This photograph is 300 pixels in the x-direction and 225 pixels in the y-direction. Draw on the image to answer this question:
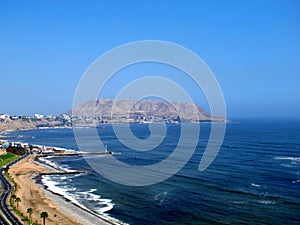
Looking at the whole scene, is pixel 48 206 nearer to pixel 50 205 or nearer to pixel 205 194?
pixel 50 205

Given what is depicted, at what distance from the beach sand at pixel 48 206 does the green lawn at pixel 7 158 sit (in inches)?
691

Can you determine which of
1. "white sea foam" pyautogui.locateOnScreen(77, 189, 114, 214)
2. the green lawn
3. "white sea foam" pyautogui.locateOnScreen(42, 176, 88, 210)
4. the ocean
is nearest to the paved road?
"white sea foam" pyautogui.locateOnScreen(42, 176, 88, 210)

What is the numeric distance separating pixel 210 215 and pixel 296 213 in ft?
28.2

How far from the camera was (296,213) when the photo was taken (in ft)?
124

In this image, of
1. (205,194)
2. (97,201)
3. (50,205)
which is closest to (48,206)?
(50,205)

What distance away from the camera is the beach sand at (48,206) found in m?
37.1

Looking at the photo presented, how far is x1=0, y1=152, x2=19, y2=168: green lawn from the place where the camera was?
78463mm

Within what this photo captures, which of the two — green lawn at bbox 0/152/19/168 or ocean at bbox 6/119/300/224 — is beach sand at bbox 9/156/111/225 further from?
green lawn at bbox 0/152/19/168

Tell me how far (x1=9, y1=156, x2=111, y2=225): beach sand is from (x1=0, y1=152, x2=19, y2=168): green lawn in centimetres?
1756

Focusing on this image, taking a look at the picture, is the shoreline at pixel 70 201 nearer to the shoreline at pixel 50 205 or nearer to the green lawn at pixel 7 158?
the shoreline at pixel 50 205

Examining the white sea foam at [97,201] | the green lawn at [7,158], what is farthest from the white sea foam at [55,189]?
the green lawn at [7,158]

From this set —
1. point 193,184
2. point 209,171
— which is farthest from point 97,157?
point 193,184

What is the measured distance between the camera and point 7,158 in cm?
8550

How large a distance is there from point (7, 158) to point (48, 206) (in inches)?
1870
